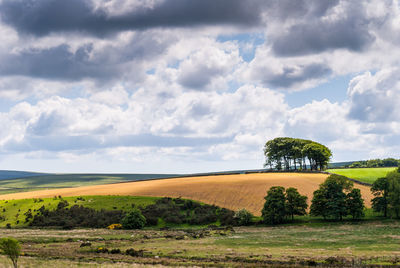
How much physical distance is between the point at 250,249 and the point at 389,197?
173 feet

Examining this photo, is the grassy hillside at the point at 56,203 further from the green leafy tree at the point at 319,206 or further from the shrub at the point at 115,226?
the green leafy tree at the point at 319,206

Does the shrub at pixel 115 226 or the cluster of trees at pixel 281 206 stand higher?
the cluster of trees at pixel 281 206

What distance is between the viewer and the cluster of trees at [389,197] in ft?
297

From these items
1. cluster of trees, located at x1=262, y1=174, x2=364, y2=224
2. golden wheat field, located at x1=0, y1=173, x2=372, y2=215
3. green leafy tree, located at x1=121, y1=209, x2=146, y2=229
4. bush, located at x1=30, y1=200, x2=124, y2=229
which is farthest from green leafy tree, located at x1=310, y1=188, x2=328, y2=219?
bush, located at x1=30, y1=200, x2=124, y2=229

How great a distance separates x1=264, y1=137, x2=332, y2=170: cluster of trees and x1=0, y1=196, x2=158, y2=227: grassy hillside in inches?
3423

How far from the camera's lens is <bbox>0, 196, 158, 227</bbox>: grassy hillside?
371ft

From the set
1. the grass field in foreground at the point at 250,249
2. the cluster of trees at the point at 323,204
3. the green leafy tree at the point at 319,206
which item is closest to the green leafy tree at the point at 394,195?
the grass field in foreground at the point at 250,249

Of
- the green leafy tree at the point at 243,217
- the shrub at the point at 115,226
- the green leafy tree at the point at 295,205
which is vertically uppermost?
the green leafy tree at the point at 295,205

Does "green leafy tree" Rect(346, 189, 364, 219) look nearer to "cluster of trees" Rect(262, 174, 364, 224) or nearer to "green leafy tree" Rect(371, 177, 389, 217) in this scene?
"cluster of trees" Rect(262, 174, 364, 224)

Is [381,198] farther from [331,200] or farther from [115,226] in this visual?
[115,226]

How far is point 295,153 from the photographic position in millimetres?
182250

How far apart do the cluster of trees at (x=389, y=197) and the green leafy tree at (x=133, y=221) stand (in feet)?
194

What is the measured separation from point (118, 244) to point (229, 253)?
75.2ft

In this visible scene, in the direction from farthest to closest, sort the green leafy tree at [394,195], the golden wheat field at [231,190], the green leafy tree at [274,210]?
the golden wheat field at [231,190] < the green leafy tree at [274,210] < the green leafy tree at [394,195]
